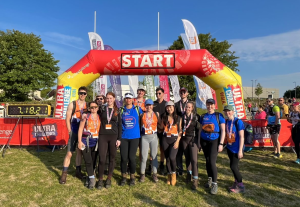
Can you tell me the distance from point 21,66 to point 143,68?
24579 mm

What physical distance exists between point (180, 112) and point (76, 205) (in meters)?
2.67

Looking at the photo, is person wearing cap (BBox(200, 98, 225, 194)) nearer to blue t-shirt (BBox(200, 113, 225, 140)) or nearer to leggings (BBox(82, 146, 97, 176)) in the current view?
blue t-shirt (BBox(200, 113, 225, 140))

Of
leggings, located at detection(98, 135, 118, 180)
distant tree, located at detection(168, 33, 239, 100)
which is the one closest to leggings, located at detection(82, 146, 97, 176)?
leggings, located at detection(98, 135, 118, 180)

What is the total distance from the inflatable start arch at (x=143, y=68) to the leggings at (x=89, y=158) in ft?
9.73

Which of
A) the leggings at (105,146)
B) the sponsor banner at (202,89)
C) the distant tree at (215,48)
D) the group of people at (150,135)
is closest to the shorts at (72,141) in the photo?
the group of people at (150,135)

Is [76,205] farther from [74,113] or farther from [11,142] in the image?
[11,142]

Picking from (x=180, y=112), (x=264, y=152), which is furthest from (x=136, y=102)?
(x=264, y=152)

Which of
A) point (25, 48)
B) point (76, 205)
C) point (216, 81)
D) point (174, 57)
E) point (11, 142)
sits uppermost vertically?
point (25, 48)

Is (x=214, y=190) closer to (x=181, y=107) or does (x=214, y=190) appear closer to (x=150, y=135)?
(x=150, y=135)

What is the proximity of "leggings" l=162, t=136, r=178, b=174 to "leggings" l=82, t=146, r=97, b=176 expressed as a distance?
144cm

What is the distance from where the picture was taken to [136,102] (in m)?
4.86

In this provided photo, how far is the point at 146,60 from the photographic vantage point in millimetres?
6145

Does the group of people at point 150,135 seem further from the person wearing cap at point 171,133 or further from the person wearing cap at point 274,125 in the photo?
the person wearing cap at point 274,125

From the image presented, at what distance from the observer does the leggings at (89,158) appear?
372 cm
